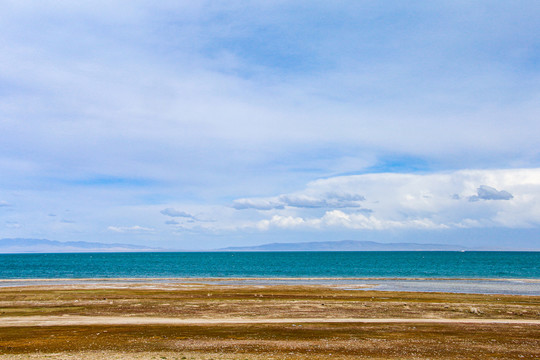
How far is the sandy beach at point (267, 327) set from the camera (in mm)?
24625

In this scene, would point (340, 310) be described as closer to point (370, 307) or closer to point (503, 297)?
point (370, 307)

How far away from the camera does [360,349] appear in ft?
83.0

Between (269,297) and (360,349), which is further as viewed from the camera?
(269,297)

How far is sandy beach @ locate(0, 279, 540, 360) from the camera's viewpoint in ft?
80.8

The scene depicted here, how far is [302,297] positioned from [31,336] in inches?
1253

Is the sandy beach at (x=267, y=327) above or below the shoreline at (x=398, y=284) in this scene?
above

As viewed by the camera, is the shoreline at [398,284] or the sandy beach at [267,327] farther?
the shoreline at [398,284]

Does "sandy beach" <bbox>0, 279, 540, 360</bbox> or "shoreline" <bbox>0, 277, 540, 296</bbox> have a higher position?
"sandy beach" <bbox>0, 279, 540, 360</bbox>

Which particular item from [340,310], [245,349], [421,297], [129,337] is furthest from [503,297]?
[129,337]

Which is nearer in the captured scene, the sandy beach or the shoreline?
the sandy beach

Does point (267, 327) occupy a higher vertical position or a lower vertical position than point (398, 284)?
higher

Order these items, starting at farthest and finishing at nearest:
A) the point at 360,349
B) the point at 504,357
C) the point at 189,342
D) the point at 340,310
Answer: the point at 340,310, the point at 189,342, the point at 360,349, the point at 504,357

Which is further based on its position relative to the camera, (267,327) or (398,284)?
(398,284)

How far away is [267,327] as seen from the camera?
3241 centimetres
